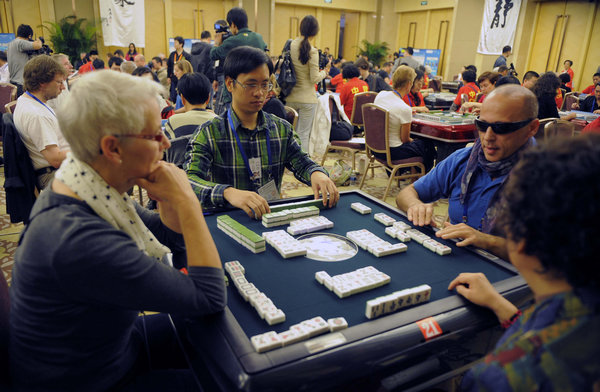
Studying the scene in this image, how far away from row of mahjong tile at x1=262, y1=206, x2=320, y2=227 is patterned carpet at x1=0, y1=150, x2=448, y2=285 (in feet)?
5.83

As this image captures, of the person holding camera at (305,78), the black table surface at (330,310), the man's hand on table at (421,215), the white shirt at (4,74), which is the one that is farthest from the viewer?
the white shirt at (4,74)

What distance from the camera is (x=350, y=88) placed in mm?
5883

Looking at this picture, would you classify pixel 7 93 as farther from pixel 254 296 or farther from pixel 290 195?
pixel 254 296

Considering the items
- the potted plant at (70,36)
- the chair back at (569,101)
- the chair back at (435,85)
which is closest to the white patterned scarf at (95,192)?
the chair back at (569,101)

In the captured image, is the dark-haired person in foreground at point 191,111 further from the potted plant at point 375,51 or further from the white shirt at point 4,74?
the potted plant at point 375,51

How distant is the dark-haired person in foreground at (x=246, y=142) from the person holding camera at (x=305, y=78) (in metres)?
3.06

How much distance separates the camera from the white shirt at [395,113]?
4094 mm

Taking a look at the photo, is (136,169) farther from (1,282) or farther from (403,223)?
(403,223)

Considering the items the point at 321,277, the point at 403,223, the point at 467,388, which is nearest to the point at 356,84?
the point at 403,223

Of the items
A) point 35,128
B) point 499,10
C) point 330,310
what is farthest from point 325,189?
point 499,10

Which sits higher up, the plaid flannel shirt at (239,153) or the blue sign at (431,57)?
the blue sign at (431,57)

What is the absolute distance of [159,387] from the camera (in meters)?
1.08

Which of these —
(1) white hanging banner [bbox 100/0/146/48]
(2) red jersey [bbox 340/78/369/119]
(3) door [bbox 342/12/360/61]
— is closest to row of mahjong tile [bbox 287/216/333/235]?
(2) red jersey [bbox 340/78/369/119]

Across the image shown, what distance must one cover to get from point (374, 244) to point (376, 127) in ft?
9.55
